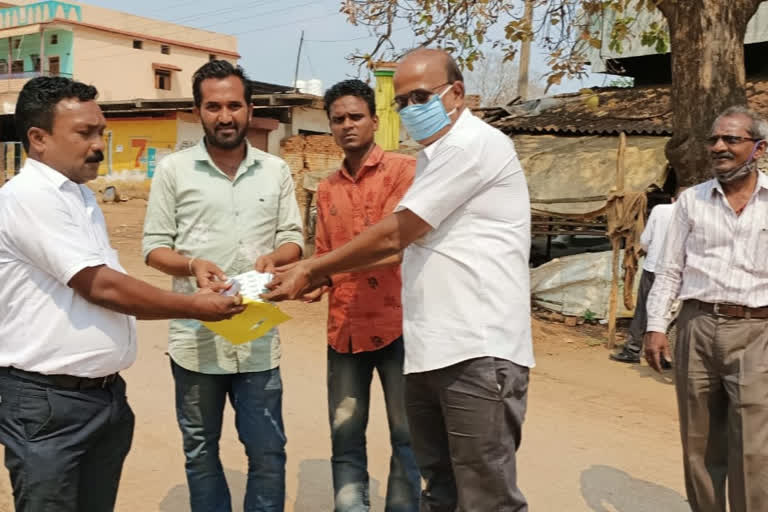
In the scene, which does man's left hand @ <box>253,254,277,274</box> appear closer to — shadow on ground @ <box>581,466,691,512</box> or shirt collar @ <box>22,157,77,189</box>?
shirt collar @ <box>22,157,77,189</box>

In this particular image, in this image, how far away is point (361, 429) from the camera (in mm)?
3568

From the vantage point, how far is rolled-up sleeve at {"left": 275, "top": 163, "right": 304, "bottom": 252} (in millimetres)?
3443

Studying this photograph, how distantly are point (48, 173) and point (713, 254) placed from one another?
9.21ft

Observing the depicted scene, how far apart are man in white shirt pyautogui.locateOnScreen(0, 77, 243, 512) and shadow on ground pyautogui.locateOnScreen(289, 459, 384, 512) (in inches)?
74.0

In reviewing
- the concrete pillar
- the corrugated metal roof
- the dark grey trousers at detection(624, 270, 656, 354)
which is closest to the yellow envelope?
the dark grey trousers at detection(624, 270, 656, 354)

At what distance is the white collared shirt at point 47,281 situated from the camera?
2318 mm

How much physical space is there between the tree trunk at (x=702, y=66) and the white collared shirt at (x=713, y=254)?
385cm

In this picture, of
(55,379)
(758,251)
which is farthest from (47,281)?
(758,251)

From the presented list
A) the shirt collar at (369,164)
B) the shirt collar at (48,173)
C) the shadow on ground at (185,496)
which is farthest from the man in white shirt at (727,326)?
the shirt collar at (48,173)

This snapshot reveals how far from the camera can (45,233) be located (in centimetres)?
231

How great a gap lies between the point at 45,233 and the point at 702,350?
280cm

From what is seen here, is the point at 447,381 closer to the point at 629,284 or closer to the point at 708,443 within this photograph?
the point at 708,443

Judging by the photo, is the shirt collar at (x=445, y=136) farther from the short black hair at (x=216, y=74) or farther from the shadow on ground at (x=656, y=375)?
the shadow on ground at (x=656, y=375)

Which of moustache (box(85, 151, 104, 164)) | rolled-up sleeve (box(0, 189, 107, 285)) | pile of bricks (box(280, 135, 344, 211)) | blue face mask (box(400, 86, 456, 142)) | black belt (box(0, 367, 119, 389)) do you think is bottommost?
black belt (box(0, 367, 119, 389))
